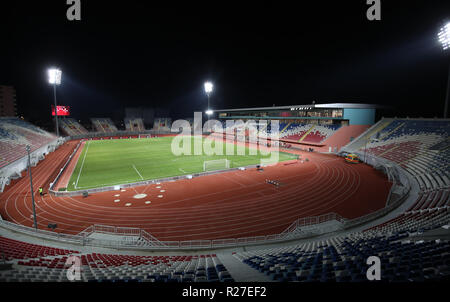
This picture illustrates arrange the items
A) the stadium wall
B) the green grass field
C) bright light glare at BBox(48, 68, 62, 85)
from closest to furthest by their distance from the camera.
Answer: the green grass field → bright light glare at BBox(48, 68, 62, 85) → the stadium wall

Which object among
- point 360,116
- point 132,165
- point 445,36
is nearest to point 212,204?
point 132,165

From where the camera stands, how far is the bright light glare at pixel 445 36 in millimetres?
24016

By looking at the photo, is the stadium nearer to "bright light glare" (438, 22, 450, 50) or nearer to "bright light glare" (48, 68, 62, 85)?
"bright light glare" (48, 68, 62, 85)

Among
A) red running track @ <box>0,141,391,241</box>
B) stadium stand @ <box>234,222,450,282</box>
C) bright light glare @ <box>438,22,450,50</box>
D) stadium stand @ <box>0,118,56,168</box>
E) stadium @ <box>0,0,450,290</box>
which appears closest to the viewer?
stadium stand @ <box>234,222,450,282</box>

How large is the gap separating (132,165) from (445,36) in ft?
130

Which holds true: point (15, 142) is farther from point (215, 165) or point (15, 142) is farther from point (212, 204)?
point (212, 204)

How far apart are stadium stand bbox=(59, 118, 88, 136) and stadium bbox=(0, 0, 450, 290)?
21.2 meters

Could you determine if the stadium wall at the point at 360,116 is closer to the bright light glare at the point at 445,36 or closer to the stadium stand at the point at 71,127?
the bright light glare at the point at 445,36

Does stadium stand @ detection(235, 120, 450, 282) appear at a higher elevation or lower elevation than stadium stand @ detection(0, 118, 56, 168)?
lower

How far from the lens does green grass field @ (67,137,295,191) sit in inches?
915

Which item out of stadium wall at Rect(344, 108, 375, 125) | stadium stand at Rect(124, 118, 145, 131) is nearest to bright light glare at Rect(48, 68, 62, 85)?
stadium stand at Rect(124, 118, 145, 131)

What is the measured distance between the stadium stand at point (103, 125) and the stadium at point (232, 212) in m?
28.3

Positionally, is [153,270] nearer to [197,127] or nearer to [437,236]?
[437,236]
